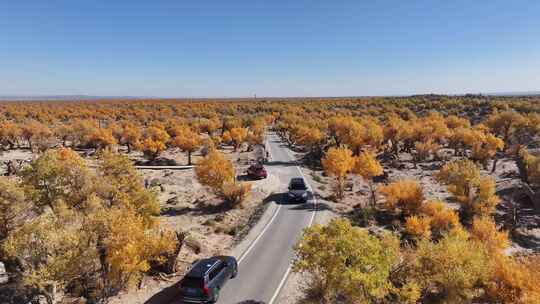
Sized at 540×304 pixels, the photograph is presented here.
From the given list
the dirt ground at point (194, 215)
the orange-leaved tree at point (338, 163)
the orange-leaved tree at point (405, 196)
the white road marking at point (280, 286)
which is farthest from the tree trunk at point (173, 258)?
the orange-leaved tree at point (405, 196)

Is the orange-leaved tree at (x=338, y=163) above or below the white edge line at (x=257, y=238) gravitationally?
above

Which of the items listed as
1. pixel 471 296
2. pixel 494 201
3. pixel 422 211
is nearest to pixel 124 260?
pixel 471 296

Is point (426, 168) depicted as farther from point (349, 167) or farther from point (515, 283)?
point (515, 283)

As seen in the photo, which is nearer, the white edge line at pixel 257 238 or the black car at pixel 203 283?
the black car at pixel 203 283

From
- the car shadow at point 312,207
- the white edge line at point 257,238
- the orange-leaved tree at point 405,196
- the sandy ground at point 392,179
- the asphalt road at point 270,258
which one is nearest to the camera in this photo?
the asphalt road at point 270,258

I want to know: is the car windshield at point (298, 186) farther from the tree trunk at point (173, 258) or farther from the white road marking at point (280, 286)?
the tree trunk at point (173, 258)

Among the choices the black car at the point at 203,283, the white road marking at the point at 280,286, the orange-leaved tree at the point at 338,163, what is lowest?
the white road marking at the point at 280,286
